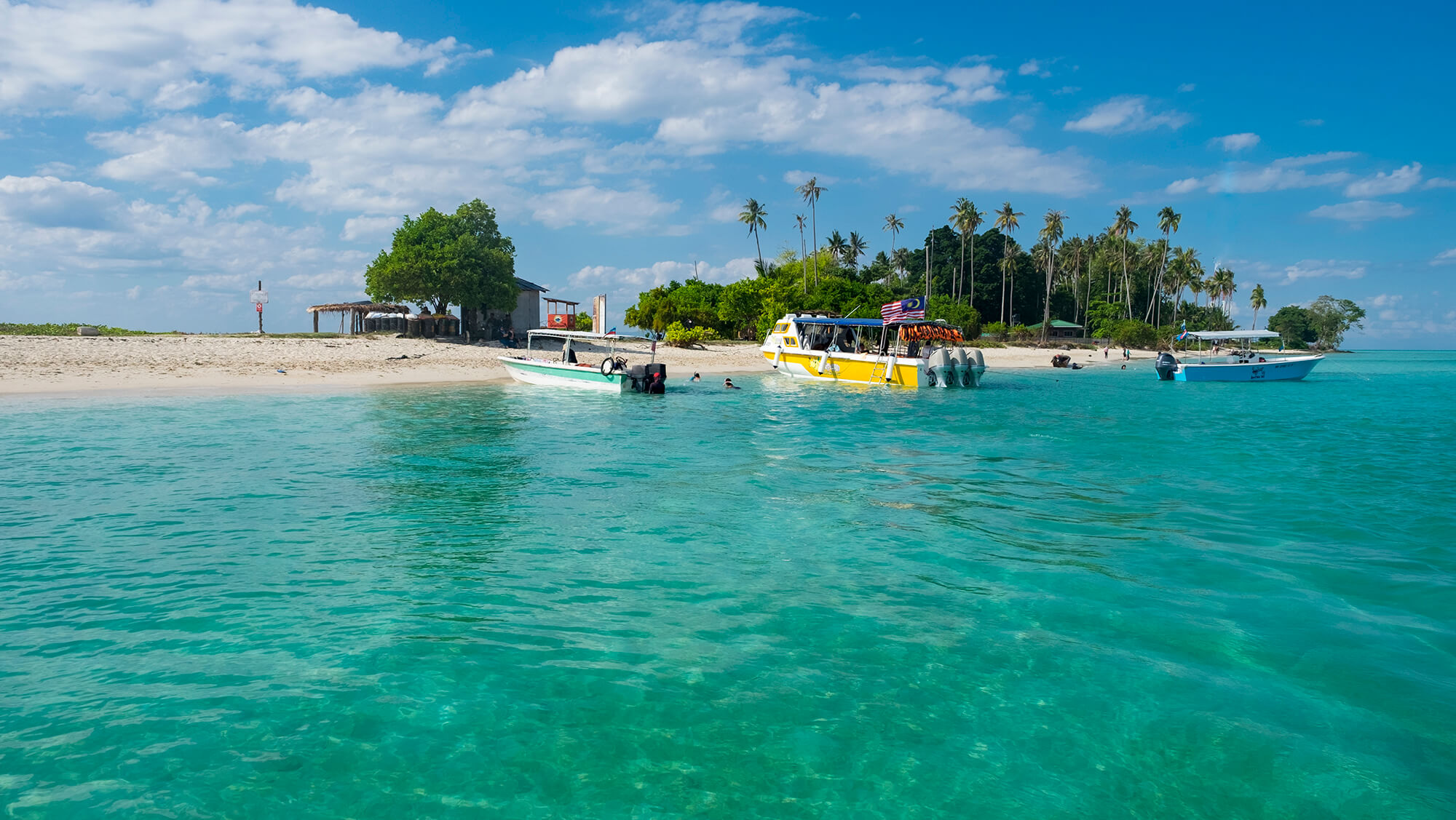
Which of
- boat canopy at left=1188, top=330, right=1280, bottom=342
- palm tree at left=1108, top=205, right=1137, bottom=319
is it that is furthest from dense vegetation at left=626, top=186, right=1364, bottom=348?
boat canopy at left=1188, top=330, right=1280, bottom=342

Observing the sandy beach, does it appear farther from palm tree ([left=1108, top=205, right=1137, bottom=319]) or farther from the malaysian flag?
palm tree ([left=1108, top=205, right=1137, bottom=319])

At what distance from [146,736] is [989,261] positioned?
106 m

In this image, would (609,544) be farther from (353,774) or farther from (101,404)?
(101,404)

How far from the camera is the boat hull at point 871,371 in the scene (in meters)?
36.4

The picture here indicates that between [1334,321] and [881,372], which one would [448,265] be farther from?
[1334,321]

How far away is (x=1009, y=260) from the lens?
3824 inches

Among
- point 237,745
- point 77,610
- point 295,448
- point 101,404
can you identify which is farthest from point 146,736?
point 101,404

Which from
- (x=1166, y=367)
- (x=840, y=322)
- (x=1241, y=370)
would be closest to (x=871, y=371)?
(x=840, y=322)

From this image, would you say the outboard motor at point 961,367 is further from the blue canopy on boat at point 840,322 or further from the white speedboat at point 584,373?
the white speedboat at point 584,373

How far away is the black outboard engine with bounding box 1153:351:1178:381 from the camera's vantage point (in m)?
49.9

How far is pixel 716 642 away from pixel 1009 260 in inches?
3896

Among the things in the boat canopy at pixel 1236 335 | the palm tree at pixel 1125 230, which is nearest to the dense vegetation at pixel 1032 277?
the palm tree at pixel 1125 230

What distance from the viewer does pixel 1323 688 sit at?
6.15 m

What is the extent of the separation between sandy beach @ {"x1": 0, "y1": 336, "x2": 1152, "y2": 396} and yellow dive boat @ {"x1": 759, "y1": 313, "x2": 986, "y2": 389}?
8739 mm
